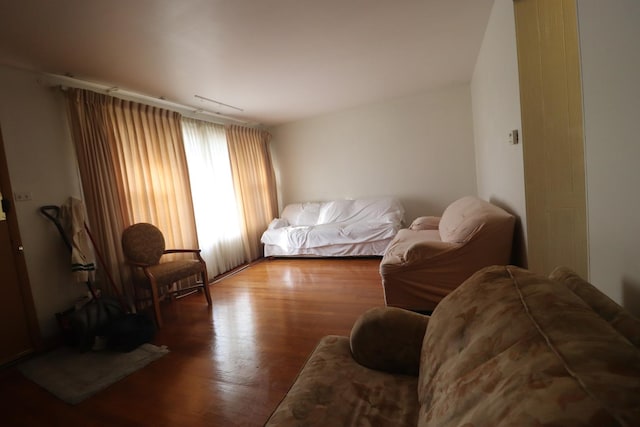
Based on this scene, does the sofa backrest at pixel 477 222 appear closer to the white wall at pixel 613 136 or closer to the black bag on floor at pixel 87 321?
the white wall at pixel 613 136

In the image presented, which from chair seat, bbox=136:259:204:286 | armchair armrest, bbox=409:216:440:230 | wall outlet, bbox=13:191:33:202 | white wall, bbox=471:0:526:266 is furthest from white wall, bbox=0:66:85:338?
white wall, bbox=471:0:526:266

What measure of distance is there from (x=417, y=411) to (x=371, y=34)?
2.65 metres

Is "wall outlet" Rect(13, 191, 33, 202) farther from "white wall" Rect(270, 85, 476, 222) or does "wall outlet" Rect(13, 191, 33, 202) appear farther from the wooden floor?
"white wall" Rect(270, 85, 476, 222)

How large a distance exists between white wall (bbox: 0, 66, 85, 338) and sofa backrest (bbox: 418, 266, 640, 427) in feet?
10.2

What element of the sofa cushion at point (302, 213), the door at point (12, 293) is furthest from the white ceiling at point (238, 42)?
the sofa cushion at point (302, 213)

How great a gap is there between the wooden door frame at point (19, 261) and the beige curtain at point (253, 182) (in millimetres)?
2521

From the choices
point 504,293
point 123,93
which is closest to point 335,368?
point 504,293

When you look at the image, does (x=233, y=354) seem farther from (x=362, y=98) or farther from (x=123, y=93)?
(x=362, y=98)

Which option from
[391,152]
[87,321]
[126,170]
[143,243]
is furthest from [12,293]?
[391,152]

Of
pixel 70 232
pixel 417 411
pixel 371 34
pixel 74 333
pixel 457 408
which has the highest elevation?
pixel 371 34

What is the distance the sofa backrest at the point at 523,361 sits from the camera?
0.41 metres

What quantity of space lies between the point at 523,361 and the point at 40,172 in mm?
3469

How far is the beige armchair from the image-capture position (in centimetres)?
208

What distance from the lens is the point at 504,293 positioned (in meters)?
0.77
